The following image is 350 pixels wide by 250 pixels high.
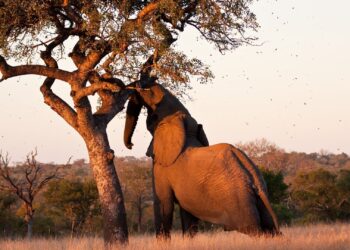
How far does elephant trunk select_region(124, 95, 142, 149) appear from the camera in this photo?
52.9 feet

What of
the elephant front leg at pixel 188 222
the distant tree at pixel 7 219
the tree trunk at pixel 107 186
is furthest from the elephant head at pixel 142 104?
the distant tree at pixel 7 219

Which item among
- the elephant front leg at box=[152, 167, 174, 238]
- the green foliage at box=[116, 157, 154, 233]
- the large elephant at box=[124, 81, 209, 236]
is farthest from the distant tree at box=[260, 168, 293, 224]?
the elephant front leg at box=[152, 167, 174, 238]

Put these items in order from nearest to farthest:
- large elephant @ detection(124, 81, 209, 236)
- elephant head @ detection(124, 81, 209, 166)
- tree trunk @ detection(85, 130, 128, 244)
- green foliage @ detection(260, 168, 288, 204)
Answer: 1. tree trunk @ detection(85, 130, 128, 244)
2. elephant head @ detection(124, 81, 209, 166)
3. large elephant @ detection(124, 81, 209, 236)
4. green foliage @ detection(260, 168, 288, 204)

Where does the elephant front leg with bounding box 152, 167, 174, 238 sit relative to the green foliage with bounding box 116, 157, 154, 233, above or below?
below

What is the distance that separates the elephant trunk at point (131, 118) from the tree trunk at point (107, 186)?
73.5 inches

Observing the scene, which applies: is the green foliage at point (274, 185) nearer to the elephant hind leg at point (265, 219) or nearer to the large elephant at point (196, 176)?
the large elephant at point (196, 176)

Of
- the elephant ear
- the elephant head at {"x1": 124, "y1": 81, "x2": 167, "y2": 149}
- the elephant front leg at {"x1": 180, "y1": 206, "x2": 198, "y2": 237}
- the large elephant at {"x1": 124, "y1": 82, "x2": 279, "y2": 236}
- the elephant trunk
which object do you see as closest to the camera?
the large elephant at {"x1": 124, "y1": 82, "x2": 279, "y2": 236}

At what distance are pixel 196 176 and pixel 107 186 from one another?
6.44 ft

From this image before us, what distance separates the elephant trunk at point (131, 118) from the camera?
16.1 m

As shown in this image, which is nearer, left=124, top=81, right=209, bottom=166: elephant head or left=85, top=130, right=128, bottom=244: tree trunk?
left=85, top=130, right=128, bottom=244: tree trunk

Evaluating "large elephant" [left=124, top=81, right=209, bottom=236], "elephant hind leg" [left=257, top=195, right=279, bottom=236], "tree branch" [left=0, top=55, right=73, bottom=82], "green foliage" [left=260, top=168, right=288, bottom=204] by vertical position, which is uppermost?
"tree branch" [left=0, top=55, right=73, bottom=82]

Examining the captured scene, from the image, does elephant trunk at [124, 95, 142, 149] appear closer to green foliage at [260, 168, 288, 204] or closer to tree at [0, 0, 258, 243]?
tree at [0, 0, 258, 243]

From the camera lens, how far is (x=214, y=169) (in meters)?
13.8

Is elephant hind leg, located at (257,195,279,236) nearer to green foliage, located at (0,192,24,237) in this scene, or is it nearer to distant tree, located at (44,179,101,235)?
distant tree, located at (44,179,101,235)
